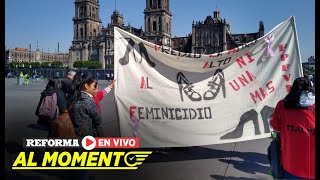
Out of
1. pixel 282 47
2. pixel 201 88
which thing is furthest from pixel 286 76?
pixel 201 88

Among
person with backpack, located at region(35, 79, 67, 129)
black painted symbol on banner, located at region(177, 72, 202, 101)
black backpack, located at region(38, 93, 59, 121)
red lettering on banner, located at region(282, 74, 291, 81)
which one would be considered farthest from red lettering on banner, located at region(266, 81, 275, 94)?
black backpack, located at region(38, 93, 59, 121)

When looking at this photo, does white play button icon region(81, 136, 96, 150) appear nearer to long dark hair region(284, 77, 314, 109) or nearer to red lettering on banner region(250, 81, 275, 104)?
long dark hair region(284, 77, 314, 109)

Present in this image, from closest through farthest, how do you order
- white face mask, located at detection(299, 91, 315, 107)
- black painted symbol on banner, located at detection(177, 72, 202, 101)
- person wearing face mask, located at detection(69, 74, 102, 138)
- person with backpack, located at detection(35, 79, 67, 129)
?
white face mask, located at detection(299, 91, 315, 107) → person wearing face mask, located at detection(69, 74, 102, 138) → black painted symbol on banner, located at detection(177, 72, 202, 101) → person with backpack, located at detection(35, 79, 67, 129)

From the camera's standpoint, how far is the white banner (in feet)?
13.1

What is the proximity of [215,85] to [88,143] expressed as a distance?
69.1 inches

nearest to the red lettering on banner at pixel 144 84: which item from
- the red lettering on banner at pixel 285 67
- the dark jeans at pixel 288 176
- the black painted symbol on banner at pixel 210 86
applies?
the black painted symbol on banner at pixel 210 86

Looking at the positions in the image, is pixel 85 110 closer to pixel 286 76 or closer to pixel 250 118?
pixel 250 118

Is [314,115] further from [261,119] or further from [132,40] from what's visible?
[132,40]

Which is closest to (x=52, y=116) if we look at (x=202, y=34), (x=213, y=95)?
(x=213, y=95)

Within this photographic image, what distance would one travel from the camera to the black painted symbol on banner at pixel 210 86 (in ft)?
13.6

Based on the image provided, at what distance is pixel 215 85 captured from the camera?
4.20 metres

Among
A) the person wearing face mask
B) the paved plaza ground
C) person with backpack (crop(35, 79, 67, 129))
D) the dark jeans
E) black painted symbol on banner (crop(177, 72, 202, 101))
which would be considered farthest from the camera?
person with backpack (crop(35, 79, 67, 129))

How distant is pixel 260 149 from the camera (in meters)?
5.30
